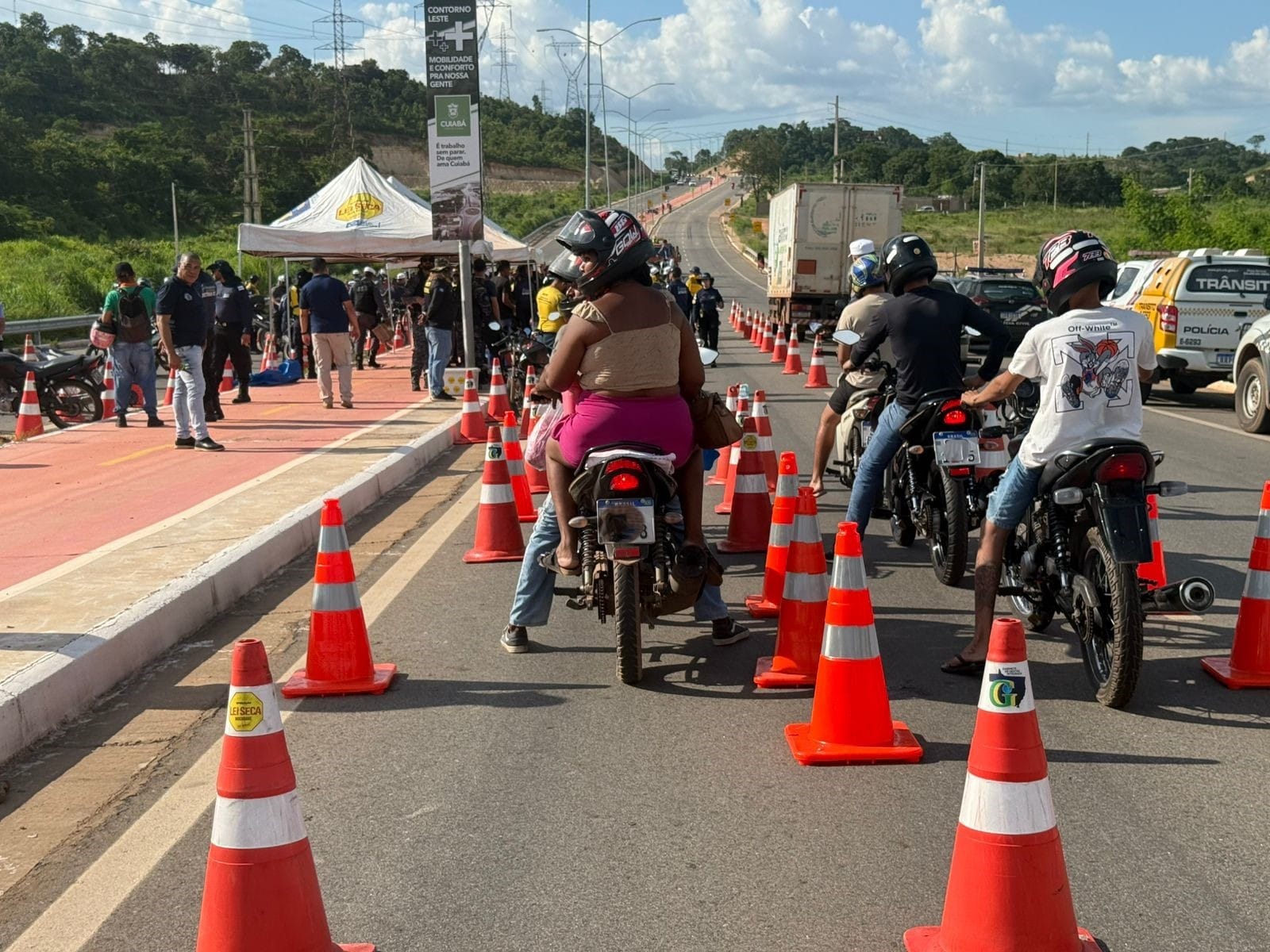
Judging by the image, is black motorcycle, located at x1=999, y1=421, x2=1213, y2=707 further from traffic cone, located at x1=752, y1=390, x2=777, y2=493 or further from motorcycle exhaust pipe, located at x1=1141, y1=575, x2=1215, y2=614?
traffic cone, located at x1=752, y1=390, x2=777, y2=493

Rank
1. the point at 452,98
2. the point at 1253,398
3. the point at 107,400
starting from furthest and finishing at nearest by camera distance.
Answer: the point at 107,400 < the point at 452,98 < the point at 1253,398

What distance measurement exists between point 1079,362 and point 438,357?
14885 millimetres

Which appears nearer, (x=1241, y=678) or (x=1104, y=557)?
(x=1104, y=557)

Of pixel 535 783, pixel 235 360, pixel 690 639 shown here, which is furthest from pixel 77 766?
pixel 235 360

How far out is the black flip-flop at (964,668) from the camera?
5992mm

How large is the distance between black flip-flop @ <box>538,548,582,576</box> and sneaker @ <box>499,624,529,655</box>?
13.6 inches

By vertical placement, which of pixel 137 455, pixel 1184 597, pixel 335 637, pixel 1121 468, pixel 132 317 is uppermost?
pixel 132 317

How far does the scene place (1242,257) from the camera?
18.6 m

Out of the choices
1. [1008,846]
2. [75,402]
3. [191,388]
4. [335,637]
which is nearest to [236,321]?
[75,402]

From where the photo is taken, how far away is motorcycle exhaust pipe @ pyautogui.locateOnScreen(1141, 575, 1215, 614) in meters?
5.07

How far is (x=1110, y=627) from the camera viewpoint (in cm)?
548

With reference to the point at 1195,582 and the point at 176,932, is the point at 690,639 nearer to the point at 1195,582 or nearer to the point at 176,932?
the point at 1195,582

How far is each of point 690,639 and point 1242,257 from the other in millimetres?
14790

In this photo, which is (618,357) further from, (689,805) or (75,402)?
(75,402)
